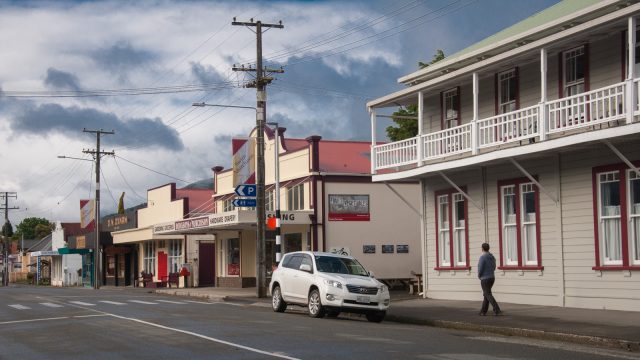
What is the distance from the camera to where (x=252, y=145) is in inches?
1299

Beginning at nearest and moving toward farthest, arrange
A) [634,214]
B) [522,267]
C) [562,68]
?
[634,214] < [562,68] < [522,267]

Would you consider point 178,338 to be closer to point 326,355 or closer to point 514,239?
point 326,355

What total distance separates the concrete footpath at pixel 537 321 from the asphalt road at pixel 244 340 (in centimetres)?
51

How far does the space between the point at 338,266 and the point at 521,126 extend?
591 centimetres

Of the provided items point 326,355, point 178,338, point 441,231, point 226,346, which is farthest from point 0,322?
point 441,231

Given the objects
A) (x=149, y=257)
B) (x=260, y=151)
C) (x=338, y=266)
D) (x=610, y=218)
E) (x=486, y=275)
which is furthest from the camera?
(x=149, y=257)

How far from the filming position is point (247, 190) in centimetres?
3198

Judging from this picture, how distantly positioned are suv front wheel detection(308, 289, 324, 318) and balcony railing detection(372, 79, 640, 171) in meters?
5.89

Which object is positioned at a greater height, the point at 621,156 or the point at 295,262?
the point at 621,156

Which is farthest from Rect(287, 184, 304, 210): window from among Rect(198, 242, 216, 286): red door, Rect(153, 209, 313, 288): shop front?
Rect(198, 242, 216, 286): red door

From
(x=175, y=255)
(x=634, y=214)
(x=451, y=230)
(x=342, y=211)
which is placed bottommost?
(x=175, y=255)

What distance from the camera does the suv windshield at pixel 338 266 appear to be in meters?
22.2

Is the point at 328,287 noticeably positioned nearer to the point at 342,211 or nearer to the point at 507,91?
the point at 507,91

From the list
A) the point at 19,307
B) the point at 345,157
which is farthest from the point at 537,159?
the point at 19,307
